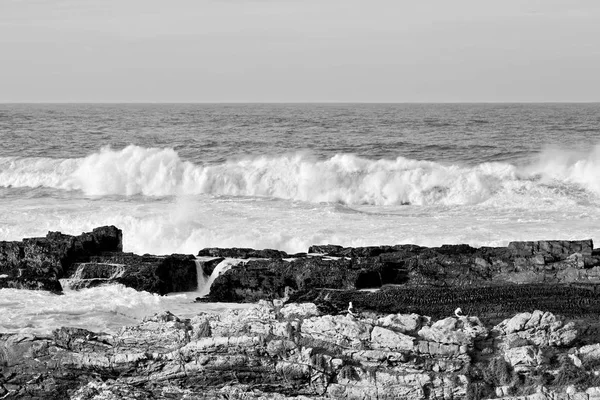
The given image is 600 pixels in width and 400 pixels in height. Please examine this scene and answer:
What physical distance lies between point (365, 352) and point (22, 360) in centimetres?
508

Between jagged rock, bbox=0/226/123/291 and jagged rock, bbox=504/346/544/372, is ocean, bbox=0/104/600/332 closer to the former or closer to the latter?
jagged rock, bbox=0/226/123/291

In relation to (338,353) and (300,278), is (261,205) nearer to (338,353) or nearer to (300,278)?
(300,278)

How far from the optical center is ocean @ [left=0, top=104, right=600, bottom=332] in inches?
1110

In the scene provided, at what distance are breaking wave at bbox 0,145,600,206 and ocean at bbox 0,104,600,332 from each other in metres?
0.09

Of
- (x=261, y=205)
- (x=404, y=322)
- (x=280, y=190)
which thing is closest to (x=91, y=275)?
(x=404, y=322)

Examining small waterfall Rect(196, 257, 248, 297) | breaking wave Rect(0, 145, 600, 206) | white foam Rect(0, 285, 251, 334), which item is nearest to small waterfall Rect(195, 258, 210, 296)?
small waterfall Rect(196, 257, 248, 297)

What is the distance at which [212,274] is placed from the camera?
21750 millimetres

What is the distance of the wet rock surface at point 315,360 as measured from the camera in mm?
12492

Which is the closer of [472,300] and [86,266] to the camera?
[472,300]

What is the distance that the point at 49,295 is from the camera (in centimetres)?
2014

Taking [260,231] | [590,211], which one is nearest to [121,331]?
[260,231]

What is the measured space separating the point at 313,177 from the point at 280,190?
1.74 meters

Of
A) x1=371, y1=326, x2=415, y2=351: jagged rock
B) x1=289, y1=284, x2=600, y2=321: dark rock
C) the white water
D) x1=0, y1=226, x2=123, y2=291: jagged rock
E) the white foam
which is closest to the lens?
x1=371, y1=326, x2=415, y2=351: jagged rock

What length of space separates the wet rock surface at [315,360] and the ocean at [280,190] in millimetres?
3519
